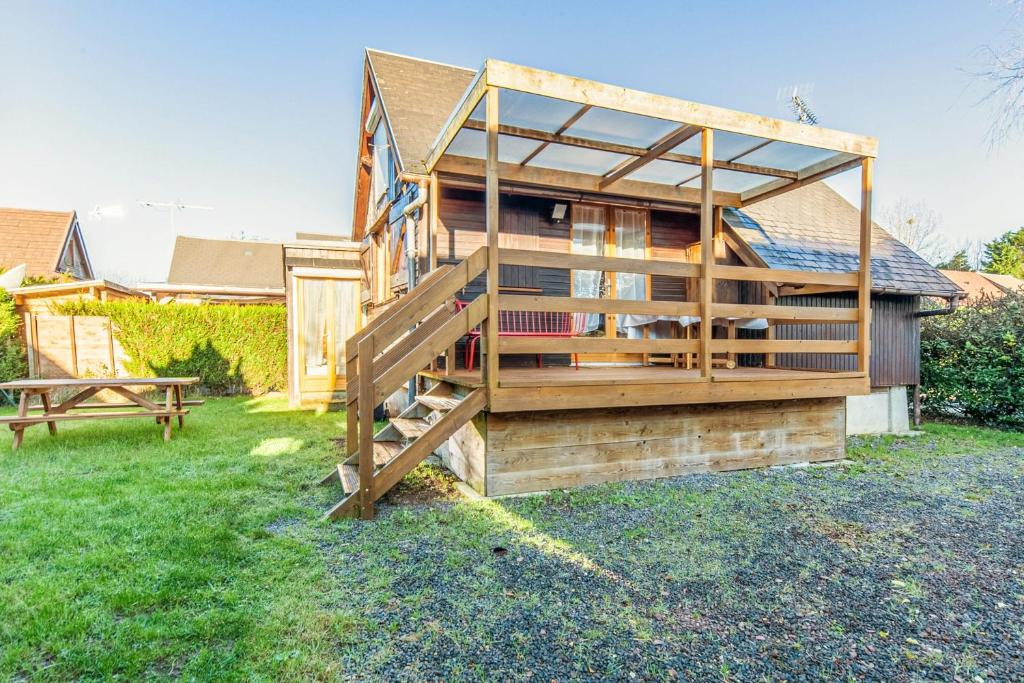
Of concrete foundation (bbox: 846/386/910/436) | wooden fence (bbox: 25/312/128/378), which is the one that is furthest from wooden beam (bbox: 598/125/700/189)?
wooden fence (bbox: 25/312/128/378)

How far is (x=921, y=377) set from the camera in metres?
8.87

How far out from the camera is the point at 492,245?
13.0ft

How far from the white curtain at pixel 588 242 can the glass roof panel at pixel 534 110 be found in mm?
2138

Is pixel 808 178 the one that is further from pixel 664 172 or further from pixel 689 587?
pixel 689 587

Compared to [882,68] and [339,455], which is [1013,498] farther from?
[882,68]

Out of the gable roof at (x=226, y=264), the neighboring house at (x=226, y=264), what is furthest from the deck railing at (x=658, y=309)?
the gable roof at (x=226, y=264)

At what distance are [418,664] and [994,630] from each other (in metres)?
2.59

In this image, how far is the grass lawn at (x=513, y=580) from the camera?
2.00 metres

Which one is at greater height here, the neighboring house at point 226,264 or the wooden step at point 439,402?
the neighboring house at point 226,264

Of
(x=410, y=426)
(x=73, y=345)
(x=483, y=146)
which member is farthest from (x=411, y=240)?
(x=73, y=345)

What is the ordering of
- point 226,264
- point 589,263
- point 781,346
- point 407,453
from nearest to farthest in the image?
1. point 407,453
2. point 589,263
3. point 781,346
4. point 226,264

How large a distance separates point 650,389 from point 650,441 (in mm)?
548

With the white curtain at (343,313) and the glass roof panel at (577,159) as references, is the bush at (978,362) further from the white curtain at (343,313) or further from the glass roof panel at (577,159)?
the white curtain at (343,313)

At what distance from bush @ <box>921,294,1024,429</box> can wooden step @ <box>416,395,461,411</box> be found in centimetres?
894
